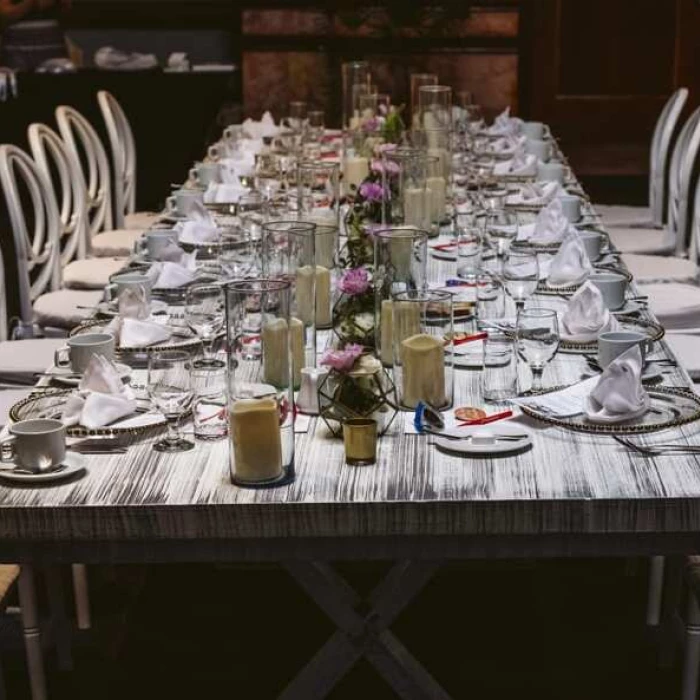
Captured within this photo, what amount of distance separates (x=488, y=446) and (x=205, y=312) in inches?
33.7

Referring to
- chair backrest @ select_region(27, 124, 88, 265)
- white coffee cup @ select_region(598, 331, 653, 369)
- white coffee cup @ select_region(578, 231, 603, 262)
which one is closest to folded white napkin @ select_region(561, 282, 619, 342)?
white coffee cup @ select_region(598, 331, 653, 369)

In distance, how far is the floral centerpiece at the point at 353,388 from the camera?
89.4 inches

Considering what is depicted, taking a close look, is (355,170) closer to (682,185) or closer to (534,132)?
(682,185)

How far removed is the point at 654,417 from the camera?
91.2 inches

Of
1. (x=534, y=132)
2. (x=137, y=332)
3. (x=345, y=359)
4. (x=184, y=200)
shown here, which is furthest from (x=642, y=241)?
(x=345, y=359)

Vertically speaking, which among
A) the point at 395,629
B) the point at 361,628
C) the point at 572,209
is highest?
the point at 572,209

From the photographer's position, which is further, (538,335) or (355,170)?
(355,170)

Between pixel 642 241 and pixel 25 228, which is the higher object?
pixel 25 228

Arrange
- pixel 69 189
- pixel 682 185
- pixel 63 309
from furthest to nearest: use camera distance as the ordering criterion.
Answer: pixel 682 185
pixel 69 189
pixel 63 309

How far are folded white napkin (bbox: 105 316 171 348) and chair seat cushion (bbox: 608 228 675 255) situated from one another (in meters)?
2.63

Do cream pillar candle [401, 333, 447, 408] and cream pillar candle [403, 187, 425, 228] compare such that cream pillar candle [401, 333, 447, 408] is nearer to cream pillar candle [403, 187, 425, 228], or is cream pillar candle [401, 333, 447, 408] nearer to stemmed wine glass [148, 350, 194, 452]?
stemmed wine glass [148, 350, 194, 452]

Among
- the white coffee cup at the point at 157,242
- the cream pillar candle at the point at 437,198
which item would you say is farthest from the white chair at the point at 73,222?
the cream pillar candle at the point at 437,198

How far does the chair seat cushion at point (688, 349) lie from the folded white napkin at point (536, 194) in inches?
29.4

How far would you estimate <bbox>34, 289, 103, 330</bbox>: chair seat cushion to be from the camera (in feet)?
13.9
